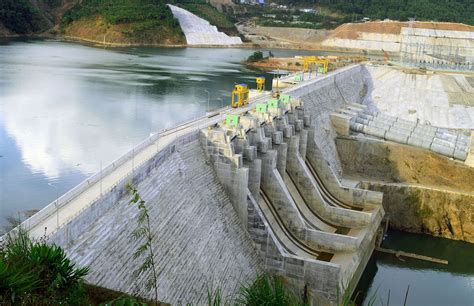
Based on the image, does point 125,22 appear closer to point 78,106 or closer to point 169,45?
point 169,45

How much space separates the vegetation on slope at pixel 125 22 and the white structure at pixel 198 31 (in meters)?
2.55

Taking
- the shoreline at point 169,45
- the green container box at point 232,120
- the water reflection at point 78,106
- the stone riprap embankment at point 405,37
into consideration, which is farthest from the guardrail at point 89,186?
the shoreline at point 169,45

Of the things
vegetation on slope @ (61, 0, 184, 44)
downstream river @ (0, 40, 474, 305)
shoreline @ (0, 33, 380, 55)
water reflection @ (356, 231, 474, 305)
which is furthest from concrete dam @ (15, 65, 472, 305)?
vegetation on slope @ (61, 0, 184, 44)

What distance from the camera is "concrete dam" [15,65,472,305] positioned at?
40.9 feet

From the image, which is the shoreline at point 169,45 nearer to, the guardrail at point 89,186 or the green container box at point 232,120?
the guardrail at point 89,186

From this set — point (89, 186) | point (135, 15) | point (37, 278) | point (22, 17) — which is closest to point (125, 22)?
point (135, 15)

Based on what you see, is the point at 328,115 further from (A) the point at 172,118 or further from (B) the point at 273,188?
(B) the point at 273,188

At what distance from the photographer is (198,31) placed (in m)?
109

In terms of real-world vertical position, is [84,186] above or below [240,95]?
below

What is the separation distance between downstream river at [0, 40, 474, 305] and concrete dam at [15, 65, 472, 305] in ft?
9.33

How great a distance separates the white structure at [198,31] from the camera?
10641cm

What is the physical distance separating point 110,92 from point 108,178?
32278 mm

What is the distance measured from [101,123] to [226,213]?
18546 mm

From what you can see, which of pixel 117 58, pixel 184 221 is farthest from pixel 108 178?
pixel 117 58
